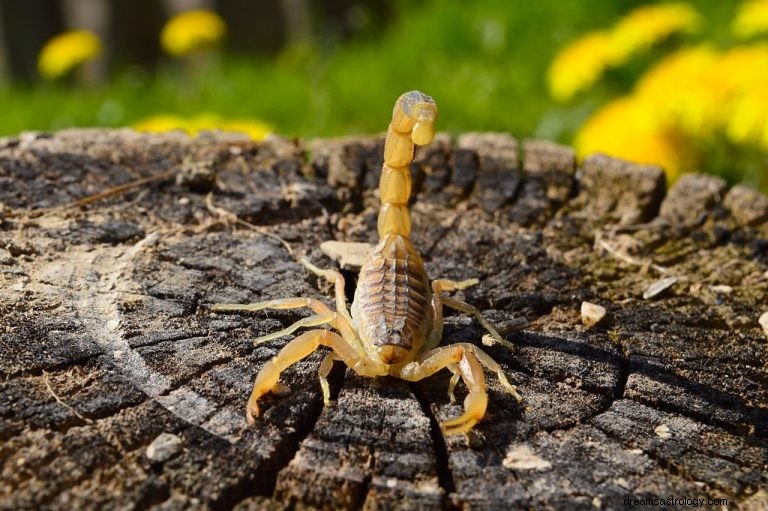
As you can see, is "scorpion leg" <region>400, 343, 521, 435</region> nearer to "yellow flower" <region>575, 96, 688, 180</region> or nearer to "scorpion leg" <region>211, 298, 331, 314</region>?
"scorpion leg" <region>211, 298, 331, 314</region>

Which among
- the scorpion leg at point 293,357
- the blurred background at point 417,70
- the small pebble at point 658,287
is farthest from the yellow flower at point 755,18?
the scorpion leg at point 293,357

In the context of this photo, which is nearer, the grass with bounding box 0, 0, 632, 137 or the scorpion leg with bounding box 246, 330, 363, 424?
the scorpion leg with bounding box 246, 330, 363, 424

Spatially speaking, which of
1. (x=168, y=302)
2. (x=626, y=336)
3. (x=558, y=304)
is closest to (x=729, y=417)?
(x=626, y=336)

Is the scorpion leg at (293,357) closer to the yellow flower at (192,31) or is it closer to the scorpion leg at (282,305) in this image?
the scorpion leg at (282,305)

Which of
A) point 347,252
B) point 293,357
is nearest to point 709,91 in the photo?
point 347,252

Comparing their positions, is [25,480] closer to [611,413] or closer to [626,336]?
[611,413]

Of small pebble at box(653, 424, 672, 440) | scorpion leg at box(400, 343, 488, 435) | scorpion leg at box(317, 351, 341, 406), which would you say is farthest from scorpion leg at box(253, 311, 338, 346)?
small pebble at box(653, 424, 672, 440)
